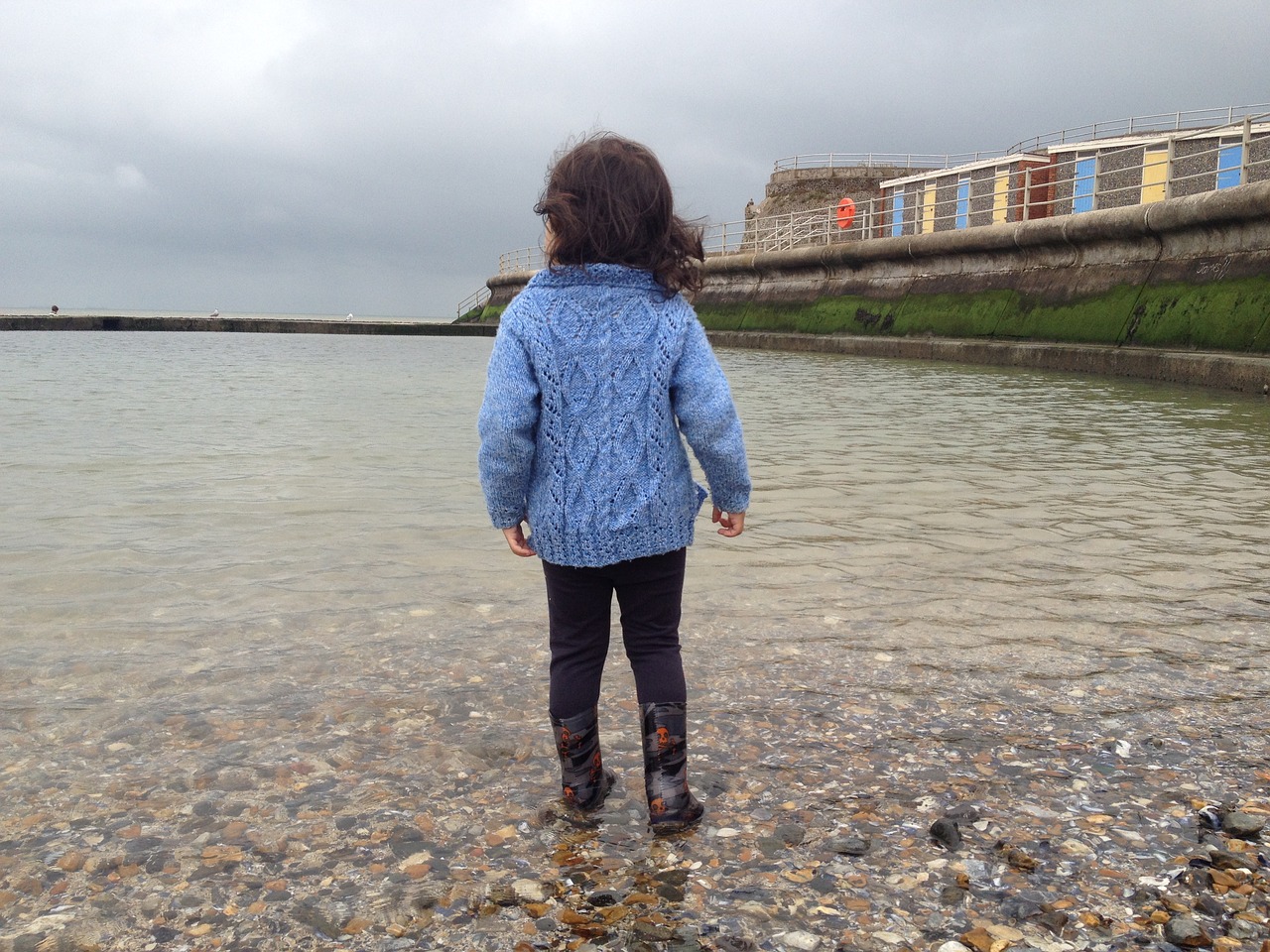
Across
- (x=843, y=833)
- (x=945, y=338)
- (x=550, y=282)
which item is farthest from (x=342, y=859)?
(x=945, y=338)

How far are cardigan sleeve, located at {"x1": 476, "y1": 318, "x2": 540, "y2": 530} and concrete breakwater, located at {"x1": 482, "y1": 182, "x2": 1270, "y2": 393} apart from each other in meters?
10.4

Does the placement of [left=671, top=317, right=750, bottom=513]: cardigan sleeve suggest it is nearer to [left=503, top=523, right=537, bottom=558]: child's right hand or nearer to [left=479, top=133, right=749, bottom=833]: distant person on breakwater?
[left=479, top=133, right=749, bottom=833]: distant person on breakwater

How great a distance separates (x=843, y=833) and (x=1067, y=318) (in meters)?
13.9

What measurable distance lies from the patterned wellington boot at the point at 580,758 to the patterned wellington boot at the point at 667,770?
0.11 meters

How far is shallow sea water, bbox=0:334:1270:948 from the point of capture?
6.88 ft

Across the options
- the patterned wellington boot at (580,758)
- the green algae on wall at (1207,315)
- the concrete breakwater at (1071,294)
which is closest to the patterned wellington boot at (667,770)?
the patterned wellington boot at (580,758)

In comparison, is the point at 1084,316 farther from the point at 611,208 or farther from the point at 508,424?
the point at 508,424

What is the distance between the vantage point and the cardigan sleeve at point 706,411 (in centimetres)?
239

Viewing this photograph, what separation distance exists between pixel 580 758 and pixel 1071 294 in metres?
14.1

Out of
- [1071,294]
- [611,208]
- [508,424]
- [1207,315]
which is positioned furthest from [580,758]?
[1071,294]

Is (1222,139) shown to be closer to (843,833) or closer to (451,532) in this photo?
(451,532)

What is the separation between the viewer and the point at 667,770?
2416 millimetres

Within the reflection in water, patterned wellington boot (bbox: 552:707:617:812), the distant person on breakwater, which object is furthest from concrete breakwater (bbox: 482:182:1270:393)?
patterned wellington boot (bbox: 552:707:617:812)

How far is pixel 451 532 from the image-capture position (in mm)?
5383
